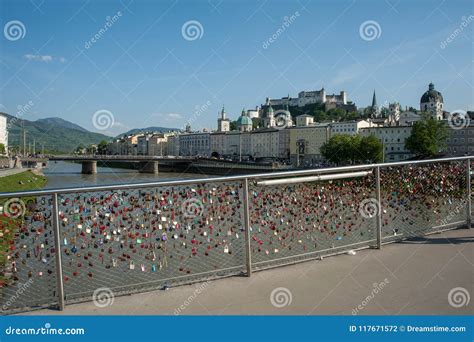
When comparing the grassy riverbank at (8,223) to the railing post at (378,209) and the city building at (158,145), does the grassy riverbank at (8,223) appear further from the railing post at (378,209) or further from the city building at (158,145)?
the city building at (158,145)

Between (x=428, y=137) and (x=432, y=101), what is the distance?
164ft

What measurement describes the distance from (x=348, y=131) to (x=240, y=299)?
96.6 m

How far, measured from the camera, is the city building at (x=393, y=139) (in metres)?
88.0

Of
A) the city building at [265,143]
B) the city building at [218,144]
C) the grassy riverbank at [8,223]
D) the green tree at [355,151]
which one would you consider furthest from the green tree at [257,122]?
the grassy riverbank at [8,223]

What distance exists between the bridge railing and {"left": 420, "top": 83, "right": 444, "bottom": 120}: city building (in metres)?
110

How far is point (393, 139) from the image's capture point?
297 ft

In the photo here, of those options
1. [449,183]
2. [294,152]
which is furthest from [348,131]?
[449,183]

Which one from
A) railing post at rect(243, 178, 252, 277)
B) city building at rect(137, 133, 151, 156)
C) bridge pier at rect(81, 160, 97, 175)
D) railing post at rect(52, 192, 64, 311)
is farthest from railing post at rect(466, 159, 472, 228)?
city building at rect(137, 133, 151, 156)

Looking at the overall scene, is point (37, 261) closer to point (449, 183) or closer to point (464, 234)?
point (464, 234)

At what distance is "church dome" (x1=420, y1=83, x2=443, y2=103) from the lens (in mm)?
107312

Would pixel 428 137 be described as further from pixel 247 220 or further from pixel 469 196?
pixel 247 220

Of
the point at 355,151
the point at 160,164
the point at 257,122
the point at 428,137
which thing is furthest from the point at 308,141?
the point at 257,122

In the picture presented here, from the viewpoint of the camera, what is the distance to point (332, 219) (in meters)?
4.98

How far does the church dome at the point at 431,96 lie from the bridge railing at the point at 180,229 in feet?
369
